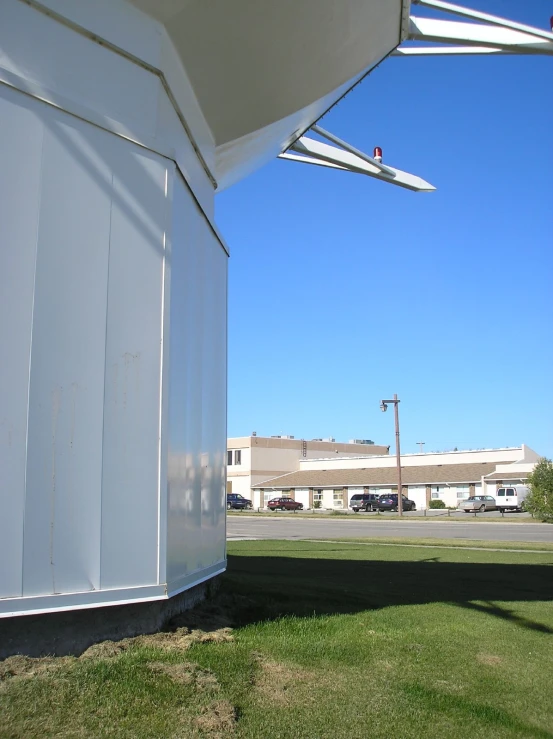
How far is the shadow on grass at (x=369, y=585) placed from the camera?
25.3 feet

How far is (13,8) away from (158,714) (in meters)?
4.96

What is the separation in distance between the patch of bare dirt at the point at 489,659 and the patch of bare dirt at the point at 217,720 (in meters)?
2.69

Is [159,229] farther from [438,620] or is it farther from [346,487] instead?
[346,487]

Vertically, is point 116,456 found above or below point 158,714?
above

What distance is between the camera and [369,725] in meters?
4.36

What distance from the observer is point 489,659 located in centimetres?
611

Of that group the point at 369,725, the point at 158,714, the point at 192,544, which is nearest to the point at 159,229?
the point at 192,544

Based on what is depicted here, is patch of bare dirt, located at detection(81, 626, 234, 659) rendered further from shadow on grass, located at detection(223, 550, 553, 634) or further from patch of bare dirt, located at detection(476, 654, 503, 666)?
patch of bare dirt, located at detection(476, 654, 503, 666)

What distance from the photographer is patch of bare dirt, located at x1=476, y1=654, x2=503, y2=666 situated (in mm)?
5984

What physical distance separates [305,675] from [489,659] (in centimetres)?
193

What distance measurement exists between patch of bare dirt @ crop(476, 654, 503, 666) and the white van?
50013mm

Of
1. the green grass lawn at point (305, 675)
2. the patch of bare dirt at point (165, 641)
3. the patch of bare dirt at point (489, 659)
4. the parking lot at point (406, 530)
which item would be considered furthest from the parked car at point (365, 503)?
the patch of bare dirt at point (165, 641)

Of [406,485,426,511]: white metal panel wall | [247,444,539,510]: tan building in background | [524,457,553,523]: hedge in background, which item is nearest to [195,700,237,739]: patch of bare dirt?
[524,457,553,523]: hedge in background

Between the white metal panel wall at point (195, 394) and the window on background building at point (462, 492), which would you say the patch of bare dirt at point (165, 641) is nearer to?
the white metal panel wall at point (195, 394)
